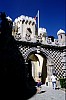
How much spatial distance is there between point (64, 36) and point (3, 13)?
664 cm

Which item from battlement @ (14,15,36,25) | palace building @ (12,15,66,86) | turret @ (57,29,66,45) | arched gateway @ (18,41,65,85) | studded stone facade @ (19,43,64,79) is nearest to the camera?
palace building @ (12,15,66,86)

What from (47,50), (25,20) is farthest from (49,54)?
(25,20)

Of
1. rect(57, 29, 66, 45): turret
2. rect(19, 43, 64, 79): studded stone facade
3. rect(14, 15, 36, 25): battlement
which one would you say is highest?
rect(14, 15, 36, 25): battlement

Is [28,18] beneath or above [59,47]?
above

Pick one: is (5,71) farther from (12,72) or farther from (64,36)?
(64,36)

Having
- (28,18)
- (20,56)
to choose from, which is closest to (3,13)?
(20,56)

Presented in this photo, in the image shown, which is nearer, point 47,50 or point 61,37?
point 47,50

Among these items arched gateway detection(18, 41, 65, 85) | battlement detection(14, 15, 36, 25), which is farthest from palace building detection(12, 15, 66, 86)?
battlement detection(14, 15, 36, 25)

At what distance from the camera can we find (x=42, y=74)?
21391mm

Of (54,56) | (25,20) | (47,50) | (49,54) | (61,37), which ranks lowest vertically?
(54,56)

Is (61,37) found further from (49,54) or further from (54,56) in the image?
(49,54)

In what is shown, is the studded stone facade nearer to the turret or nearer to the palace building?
the palace building

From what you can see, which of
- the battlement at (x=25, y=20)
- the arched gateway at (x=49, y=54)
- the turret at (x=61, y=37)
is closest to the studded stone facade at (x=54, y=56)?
the arched gateway at (x=49, y=54)

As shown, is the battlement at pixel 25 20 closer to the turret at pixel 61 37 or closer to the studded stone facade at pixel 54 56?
the turret at pixel 61 37
